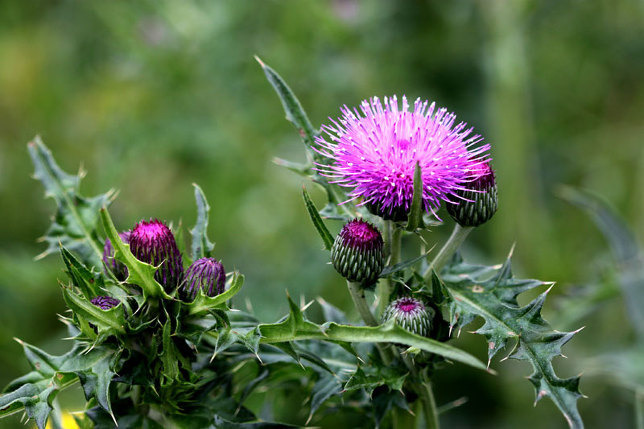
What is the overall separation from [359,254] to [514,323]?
466 millimetres

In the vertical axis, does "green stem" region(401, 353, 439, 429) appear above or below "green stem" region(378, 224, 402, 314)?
below

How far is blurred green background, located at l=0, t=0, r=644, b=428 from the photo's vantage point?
4.76m

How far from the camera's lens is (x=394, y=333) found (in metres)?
1.64

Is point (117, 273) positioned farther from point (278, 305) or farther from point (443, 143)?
point (278, 305)

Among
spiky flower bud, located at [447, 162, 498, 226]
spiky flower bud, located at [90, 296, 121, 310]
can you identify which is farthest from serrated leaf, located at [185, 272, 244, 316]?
spiky flower bud, located at [447, 162, 498, 226]

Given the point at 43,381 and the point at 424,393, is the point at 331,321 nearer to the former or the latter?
the point at 424,393

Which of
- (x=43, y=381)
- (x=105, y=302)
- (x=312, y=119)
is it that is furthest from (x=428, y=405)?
(x=312, y=119)

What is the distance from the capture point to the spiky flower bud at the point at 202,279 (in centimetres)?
200

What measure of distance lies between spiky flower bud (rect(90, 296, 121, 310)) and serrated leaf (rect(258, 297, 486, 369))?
464mm

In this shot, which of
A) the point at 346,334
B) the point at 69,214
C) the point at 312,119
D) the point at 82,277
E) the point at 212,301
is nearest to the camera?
the point at 346,334

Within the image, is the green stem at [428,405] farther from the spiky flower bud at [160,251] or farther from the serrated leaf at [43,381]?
the serrated leaf at [43,381]

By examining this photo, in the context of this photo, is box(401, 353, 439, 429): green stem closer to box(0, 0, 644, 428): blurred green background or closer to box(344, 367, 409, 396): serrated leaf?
box(344, 367, 409, 396): serrated leaf

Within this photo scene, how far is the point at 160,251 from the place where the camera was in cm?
204

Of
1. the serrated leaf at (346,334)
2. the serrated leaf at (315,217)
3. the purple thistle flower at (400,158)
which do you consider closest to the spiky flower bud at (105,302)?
the serrated leaf at (346,334)
